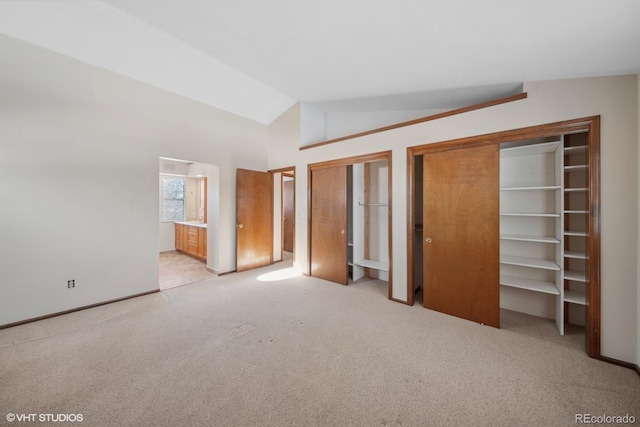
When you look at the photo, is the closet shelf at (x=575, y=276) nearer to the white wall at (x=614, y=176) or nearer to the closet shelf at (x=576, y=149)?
the white wall at (x=614, y=176)

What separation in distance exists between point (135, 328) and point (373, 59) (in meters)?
3.83

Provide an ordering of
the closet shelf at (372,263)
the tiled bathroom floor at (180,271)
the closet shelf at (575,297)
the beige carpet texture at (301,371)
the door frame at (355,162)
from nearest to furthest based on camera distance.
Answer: the beige carpet texture at (301,371)
the closet shelf at (575,297)
the door frame at (355,162)
the closet shelf at (372,263)
the tiled bathroom floor at (180,271)

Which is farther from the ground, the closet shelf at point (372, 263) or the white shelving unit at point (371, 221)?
the white shelving unit at point (371, 221)

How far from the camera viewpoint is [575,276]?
92.3 inches

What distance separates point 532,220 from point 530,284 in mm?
783

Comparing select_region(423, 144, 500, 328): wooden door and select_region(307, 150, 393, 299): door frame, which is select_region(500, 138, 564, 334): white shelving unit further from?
select_region(307, 150, 393, 299): door frame

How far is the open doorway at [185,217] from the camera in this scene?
4.55 meters

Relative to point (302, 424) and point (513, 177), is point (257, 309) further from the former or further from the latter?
point (513, 177)

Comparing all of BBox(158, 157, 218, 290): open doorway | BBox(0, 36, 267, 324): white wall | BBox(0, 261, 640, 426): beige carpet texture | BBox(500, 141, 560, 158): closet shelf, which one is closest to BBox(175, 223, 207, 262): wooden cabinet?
BBox(158, 157, 218, 290): open doorway

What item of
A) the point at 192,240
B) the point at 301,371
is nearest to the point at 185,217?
the point at 192,240

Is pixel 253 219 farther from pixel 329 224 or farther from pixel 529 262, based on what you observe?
pixel 529 262

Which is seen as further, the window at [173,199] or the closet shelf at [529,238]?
the window at [173,199]

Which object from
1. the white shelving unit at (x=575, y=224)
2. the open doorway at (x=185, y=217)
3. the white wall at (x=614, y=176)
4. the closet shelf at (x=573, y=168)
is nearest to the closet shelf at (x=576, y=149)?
the white shelving unit at (x=575, y=224)

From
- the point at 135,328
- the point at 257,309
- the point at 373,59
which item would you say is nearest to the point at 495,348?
the point at 257,309
